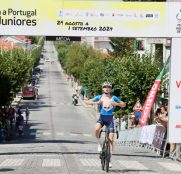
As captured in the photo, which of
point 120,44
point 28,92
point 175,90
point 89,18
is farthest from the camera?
point 120,44

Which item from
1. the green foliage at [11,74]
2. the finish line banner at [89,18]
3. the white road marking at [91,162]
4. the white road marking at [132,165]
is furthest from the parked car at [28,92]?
the white road marking at [132,165]

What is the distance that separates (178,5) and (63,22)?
3.36m

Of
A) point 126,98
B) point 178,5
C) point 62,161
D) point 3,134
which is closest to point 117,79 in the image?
point 126,98

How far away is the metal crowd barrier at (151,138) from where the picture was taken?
21938 millimetres

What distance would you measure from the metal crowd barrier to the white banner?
1.52 feet

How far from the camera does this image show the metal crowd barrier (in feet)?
72.0

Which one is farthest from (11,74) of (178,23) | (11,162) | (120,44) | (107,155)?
(107,155)

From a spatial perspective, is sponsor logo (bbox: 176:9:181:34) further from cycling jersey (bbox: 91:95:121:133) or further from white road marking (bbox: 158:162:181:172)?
cycling jersey (bbox: 91:95:121:133)

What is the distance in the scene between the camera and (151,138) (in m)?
24.0

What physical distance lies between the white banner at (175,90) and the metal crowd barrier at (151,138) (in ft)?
1.52

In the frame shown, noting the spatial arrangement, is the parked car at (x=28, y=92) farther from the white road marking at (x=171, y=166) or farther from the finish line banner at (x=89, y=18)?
the white road marking at (x=171, y=166)

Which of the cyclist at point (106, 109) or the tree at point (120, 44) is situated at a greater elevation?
the tree at point (120, 44)

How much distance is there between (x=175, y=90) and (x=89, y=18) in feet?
10.8

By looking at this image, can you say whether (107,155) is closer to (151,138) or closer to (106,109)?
(106,109)
